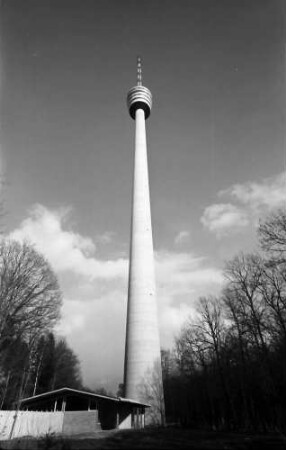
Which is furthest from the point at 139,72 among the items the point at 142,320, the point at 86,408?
the point at 86,408

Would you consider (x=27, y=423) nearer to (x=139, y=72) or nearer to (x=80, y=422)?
(x=80, y=422)

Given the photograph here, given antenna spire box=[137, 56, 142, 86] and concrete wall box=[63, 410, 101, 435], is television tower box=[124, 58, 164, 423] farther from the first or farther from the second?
antenna spire box=[137, 56, 142, 86]

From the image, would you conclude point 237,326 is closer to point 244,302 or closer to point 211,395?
point 244,302

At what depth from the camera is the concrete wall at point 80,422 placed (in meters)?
24.5

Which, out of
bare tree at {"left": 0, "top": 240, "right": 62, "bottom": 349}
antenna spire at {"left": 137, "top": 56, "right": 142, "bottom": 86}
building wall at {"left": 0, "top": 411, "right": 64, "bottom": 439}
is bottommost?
building wall at {"left": 0, "top": 411, "right": 64, "bottom": 439}

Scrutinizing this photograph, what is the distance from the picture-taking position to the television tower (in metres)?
30.9

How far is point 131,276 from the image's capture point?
36344mm

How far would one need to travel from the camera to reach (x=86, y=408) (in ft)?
92.9

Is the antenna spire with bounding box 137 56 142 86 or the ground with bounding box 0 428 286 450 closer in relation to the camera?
the ground with bounding box 0 428 286 450

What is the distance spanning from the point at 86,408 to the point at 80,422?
340 cm

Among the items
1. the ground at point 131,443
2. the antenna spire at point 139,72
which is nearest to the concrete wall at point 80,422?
the ground at point 131,443

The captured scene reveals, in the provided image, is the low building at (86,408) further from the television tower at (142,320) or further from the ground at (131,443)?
the ground at (131,443)

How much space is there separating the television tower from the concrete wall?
229 inches

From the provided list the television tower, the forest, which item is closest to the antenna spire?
the television tower
